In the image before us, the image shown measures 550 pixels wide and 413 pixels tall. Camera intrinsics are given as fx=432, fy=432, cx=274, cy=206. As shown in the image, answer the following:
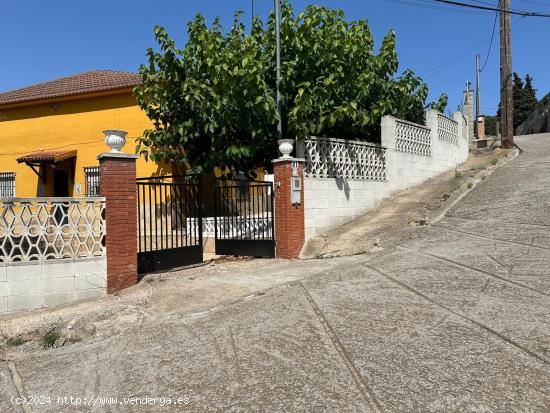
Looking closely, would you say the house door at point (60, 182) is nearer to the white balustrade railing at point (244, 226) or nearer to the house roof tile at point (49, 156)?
the house roof tile at point (49, 156)

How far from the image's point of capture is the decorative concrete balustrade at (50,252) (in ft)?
18.7

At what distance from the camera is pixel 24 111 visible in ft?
52.0

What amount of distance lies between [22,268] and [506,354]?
5.68m

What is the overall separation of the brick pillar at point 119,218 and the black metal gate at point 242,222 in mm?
3055

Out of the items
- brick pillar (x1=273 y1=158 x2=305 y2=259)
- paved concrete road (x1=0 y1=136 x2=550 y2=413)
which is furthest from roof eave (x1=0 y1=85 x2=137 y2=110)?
paved concrete road (x1=0 y1=136 x2=550 y2=413)

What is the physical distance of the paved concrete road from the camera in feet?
9.09

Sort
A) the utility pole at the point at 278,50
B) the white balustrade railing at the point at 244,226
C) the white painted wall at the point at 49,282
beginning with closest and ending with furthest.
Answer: the white painted wall at the point at 49,282 → the utility pole at the point at 278,50 → the white balustrade railing at the point at 244,226

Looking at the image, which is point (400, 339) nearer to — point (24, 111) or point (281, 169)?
point (281, 169)

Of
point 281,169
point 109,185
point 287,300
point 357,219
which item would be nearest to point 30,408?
point 287,300

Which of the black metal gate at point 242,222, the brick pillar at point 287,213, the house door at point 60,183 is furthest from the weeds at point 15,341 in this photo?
the house door at point 60,183

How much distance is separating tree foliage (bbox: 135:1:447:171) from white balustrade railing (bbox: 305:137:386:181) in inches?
16.8

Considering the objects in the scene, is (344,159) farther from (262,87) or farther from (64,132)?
(64,132)

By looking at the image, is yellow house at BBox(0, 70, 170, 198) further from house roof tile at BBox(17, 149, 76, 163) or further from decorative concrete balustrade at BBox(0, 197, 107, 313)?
decorative concrete balustrade at BBox(0, 197, 107, 313)

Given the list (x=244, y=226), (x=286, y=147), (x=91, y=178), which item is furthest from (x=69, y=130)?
(x=286, y=147)
